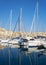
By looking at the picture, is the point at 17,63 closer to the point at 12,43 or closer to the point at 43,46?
the point at 43,46

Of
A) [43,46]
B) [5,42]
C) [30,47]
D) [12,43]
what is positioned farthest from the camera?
[5,42]

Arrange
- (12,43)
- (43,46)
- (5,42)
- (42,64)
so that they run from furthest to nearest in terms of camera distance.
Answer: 1. (5,42)
2. (12,43)
3. (43,46)
4. (42,64)

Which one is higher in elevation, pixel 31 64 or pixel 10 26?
pixel 10 26

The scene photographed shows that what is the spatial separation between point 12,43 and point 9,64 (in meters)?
33.1

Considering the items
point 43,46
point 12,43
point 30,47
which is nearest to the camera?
point 43,46

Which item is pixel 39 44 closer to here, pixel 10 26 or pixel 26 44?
pixel 26 44

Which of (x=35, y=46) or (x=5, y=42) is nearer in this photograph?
(x=35, y=46)

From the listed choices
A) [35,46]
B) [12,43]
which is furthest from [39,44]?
[12,43]

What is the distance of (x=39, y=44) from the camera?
45.9m

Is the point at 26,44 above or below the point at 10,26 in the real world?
below

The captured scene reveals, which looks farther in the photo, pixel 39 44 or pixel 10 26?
pixel 10 26

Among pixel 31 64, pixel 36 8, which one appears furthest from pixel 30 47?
pixel 31 64

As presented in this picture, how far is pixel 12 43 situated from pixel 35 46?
47.8ft

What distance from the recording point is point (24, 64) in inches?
1035
